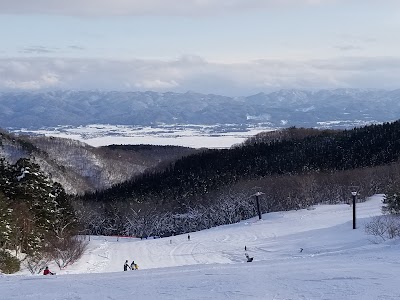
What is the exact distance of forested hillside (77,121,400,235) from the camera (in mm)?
70375

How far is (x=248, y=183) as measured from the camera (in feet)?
259

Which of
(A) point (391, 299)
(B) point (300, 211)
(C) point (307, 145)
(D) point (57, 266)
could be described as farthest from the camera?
(C) point (307, 145)

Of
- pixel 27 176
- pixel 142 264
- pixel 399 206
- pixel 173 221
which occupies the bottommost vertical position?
pixel 173 221

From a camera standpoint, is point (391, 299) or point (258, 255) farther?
point (258, 255)

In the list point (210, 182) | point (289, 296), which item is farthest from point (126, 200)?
point (289, 296)

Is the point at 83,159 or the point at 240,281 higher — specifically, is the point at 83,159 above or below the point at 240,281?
below

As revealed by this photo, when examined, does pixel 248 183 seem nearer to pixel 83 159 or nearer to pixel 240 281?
pixel 240 281

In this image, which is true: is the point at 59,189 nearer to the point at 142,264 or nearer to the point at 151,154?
the point at 142,264

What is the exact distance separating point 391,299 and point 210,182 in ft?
262

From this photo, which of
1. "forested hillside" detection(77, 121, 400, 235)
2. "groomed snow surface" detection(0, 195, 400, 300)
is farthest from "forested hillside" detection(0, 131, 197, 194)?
"groomed snow surface" detection(0, 195, 400, 300)

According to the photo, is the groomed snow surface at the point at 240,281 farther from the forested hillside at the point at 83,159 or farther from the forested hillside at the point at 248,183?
the forested hillside at the point at 83,159

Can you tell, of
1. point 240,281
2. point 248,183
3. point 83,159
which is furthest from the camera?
point 83,159

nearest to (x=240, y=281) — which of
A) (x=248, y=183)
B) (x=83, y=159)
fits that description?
(x=248, y=183)

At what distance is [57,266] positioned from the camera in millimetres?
32812
